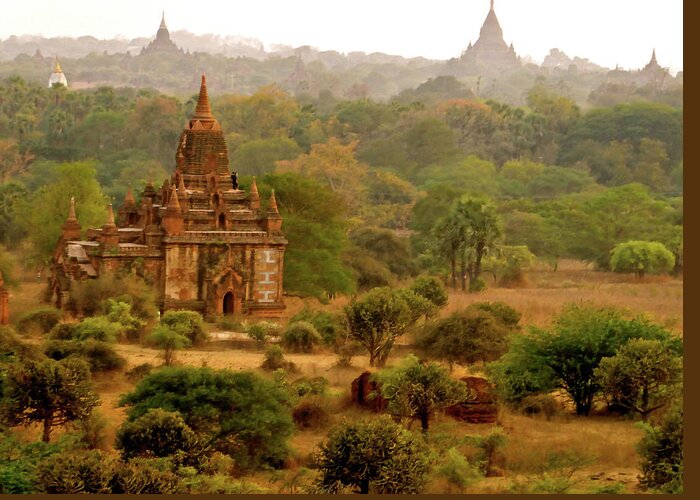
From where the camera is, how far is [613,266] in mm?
59031

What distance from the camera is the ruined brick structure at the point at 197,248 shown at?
1695 inches

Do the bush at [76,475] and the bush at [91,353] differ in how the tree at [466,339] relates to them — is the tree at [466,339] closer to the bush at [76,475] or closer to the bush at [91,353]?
the bush at [91,353]

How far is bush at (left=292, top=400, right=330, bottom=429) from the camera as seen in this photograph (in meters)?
29.7

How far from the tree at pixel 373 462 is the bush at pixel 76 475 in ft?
10.8

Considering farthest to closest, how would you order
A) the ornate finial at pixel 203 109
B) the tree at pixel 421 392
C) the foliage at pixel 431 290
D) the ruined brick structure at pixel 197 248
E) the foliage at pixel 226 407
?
the ornate finial at pixel 203 109
the ruined brick structure at pixel 197 248
the foliage at pixel 431 290
the tree at pixel 421 392
the foliage at pixel 226 407

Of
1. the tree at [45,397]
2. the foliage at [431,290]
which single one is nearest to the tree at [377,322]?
the foliage at [431,290]

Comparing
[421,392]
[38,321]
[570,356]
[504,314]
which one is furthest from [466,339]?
[38,321]

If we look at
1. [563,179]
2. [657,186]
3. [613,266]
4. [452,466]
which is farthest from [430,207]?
[452,466]

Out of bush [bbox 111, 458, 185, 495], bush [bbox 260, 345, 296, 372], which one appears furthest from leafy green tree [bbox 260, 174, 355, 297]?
bush [bbox 111, 458, 185, 495]

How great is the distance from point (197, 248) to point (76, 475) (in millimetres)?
21328

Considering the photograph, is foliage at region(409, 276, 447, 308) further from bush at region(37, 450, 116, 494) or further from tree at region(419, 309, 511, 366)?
bush at region(37, 450, 116, 494)

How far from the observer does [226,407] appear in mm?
27328

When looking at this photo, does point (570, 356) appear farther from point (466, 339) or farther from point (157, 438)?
point (157, 438)

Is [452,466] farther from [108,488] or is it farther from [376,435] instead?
[108,488]
